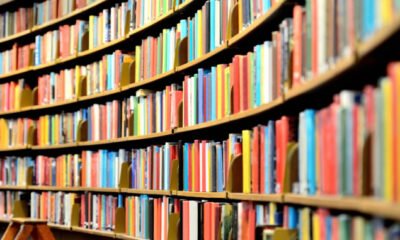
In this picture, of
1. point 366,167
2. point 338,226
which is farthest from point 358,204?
point 338,226

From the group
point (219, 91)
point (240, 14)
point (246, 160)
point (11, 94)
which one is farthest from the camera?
point (11, 94)

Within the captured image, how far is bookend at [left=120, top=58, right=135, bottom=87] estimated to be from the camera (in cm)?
473

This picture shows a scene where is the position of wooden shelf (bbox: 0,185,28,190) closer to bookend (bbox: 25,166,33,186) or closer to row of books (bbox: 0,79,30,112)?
bookend (bbox: 25,166,33,186)

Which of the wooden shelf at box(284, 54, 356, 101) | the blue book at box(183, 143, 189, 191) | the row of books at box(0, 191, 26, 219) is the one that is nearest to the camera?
the wooden shelf at box(284, 54, 356, 101)

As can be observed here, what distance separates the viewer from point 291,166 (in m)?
2.49

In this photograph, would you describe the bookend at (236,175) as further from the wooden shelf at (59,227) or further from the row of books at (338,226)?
the wooden shelf at (59,227)

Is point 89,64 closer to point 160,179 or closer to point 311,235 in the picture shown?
point 160,179

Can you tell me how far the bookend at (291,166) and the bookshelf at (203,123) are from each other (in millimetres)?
37

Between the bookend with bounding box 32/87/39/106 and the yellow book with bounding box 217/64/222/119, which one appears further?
the bookend with bounding box 32/87/39/106

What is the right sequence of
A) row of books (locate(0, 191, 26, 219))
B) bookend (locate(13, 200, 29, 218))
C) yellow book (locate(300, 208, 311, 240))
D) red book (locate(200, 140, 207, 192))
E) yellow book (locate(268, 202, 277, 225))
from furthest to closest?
row of books (locate(0, 191, 26, 219))
bookend (locate(13, 200, 29, 218))
red book (locate(200, 140, 207, 192))
yellow book (locate(268, 202, 277, 225))
yellow book (locate(300, 208, 311, 240))

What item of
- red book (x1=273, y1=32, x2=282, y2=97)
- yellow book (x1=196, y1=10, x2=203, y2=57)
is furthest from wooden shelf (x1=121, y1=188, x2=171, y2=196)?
red book (x1=273, y1=32, x2=282, y2=97)

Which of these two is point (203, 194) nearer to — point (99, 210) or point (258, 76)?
point (258, 76)

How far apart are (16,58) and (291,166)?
4.03 meters

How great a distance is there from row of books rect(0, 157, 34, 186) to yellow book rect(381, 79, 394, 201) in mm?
4465
